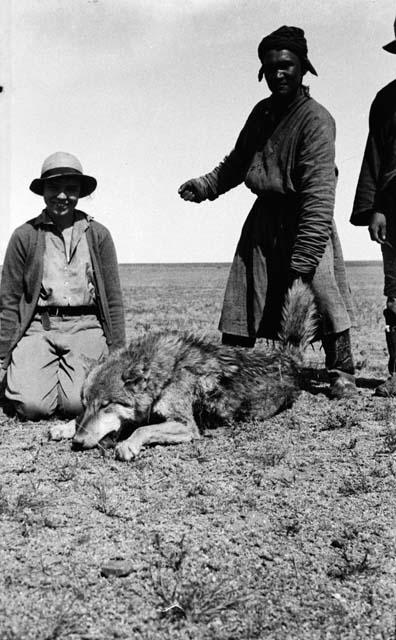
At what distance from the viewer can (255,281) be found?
6.24m

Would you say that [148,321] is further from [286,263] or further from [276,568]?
[276,568]

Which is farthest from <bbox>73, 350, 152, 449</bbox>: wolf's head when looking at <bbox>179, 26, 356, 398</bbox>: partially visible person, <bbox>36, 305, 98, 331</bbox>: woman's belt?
<bbox>179, 26, 356, 398</bbox>: partially visible person

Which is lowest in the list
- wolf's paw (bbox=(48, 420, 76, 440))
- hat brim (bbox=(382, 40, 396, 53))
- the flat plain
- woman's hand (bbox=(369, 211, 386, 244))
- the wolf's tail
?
the flat plain

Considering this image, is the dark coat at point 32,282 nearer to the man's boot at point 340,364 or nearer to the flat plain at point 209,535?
the flat plain at point 209,535

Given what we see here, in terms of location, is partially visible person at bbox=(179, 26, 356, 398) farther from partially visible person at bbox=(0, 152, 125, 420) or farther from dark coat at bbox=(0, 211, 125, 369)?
partially visible person at bbox=(0, 152, 125, 420)

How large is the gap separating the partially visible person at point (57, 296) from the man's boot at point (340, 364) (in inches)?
82.7

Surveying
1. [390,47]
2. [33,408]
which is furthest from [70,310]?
[390,47]

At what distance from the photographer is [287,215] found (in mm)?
6070

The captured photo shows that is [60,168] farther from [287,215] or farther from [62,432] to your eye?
[62,432]

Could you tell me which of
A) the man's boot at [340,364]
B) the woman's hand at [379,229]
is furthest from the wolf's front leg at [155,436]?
the woman's hand at [379,229]

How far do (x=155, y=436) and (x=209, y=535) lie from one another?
1.46 metres

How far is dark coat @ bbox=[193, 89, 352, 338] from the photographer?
576 cm

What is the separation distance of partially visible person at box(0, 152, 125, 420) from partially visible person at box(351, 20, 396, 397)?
264cm

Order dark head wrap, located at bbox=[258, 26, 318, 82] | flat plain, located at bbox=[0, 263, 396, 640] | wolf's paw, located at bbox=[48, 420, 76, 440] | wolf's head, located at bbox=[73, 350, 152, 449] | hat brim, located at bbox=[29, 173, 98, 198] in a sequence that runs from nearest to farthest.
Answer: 1. flat plain, located at bbox=[0, 263, 396, 640]
2. wolf's head, located at bbox=[73, 350, 152, 449]
3. wolf's paw, located at bbox=[48, 420, 76, 440]
4. dark head wrap, located at bbox=[258, 26, 318, 82]
5. hat brim, located at bbox=[29, 173, 98, 198]
